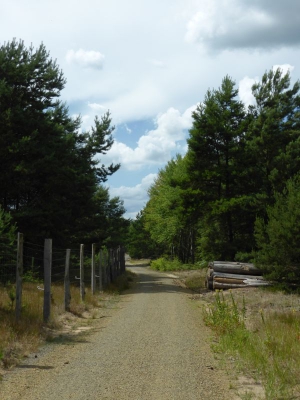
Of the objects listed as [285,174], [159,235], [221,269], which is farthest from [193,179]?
[159,235]

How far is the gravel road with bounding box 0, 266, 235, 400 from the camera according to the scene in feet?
21.0

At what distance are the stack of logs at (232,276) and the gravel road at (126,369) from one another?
39.6ft

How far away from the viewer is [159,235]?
62.7 metres

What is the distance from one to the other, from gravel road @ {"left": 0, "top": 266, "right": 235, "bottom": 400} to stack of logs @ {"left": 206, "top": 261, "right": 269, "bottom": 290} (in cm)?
1208

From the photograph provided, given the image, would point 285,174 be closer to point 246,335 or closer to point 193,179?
point 193,179

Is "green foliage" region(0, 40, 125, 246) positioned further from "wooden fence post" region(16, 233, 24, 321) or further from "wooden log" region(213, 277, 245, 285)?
"wooden fence post" region(16, 233, 24, 321)

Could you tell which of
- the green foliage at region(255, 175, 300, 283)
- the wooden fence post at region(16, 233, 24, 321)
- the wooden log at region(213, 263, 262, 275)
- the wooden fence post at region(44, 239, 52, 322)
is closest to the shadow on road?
the wooden log at region(213, 263, 262, 275)

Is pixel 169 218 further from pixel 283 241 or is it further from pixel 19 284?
pixel 19 284

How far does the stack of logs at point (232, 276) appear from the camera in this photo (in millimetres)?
24188

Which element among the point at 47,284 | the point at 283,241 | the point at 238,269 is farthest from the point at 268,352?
the point at 238,269

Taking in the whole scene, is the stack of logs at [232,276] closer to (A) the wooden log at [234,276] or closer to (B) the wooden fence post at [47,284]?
(A) the wooden log at [234,276]

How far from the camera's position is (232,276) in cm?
2472

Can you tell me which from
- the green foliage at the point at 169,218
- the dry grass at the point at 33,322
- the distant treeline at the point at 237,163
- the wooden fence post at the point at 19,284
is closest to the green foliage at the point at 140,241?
the green foliage at the point at 169,218

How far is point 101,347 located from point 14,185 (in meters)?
17.6
